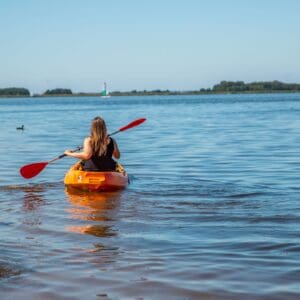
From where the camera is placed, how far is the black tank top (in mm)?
10477

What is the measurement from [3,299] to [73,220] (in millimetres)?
3296

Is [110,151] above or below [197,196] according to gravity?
above

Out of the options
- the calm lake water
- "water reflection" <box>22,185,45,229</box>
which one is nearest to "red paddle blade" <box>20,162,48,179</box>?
the calm lake water

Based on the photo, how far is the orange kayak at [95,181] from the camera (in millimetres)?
10445

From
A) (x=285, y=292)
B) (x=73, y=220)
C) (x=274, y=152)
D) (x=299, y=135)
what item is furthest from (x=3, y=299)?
(x=299, y=135)

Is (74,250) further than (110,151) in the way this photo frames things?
No

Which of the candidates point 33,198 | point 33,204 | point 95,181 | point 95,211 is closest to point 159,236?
point 95,211

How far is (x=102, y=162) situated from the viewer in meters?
10.6

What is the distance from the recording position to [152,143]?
22.1 meters

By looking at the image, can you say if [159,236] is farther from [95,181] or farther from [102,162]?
[102,162]

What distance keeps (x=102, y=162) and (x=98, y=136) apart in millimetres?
475

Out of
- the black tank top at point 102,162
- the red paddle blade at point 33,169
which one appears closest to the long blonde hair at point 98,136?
the black tank top at point 102,162

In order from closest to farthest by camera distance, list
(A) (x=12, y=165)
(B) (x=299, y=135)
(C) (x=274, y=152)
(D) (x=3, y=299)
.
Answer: (D) (x=3, y=299) → (A) (x=12, y=165) → (C) (x=274, y=152) → (B) (x=299, y=135)

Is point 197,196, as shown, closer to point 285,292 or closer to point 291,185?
point 291,185
